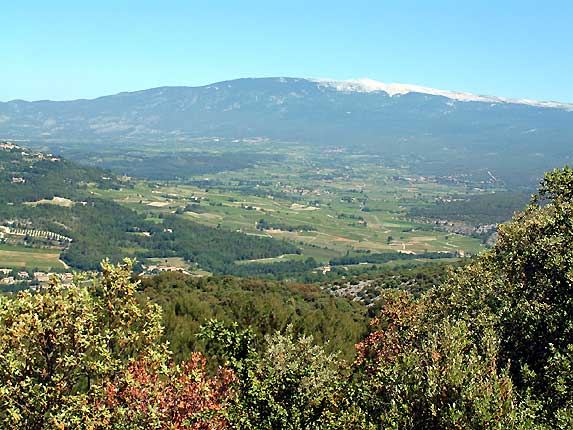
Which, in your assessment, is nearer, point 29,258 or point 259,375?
point 259,375

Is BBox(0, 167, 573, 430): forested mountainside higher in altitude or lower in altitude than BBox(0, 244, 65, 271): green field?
higher

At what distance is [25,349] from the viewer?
16188mm

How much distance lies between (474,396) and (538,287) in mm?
10545

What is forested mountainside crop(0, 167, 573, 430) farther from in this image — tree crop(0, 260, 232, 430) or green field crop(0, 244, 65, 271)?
green field crop(0, 244, 65, 271)

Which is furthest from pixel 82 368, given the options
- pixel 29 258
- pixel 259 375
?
pixel 29 258

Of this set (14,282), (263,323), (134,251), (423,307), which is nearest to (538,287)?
(423,307)

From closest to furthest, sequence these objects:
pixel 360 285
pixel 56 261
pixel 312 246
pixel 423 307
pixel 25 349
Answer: pixel 25 349
pixel 423 307
pixel 360 285
pixel 56 261
pixel 312 246

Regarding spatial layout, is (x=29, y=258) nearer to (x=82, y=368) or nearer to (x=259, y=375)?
(x=82, y=368)

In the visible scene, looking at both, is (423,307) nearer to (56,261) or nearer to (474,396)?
(474,396)

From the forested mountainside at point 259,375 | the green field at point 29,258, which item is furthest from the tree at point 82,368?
the green field at point 29,258

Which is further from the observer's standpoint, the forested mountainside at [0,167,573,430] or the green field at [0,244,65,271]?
the green field at [0,244,65,271]

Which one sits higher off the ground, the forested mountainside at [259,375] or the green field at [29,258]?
the forested mountainside at [259,375]

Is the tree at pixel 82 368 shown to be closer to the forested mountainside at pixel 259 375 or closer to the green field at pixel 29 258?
the forested mountainside at pixel 259 375

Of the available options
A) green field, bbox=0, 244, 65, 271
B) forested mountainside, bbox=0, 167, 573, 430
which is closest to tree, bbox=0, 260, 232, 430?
forested mountainside, bbox=0, 167, 573, 430
